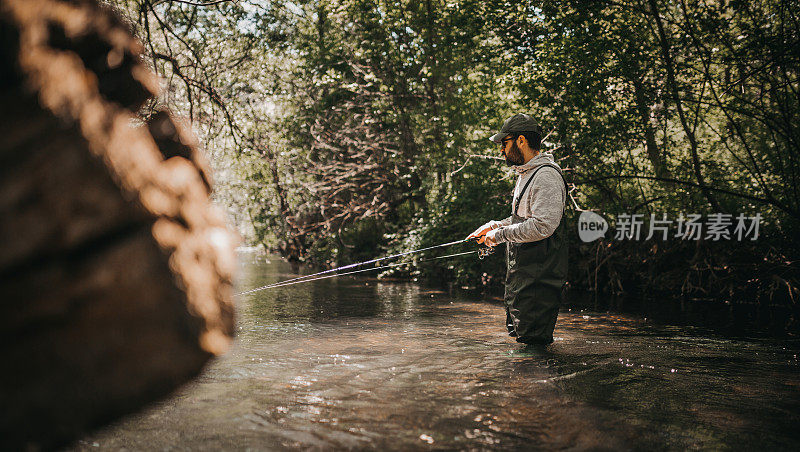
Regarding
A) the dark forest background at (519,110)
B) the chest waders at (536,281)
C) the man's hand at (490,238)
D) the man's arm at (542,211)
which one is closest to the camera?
the man's arm at (542,211)

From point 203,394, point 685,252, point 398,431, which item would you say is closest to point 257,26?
point 203,394

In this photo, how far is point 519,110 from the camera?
13.1 m

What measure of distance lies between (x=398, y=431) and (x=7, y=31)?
2636 mm

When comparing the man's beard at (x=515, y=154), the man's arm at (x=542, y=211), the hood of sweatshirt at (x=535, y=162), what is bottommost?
the man's arm at (x=542, y=211)

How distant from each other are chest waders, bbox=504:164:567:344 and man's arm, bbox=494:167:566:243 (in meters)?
0.09

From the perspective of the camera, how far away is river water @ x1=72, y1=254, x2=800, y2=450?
3.18 meters

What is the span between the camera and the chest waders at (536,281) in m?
5.06

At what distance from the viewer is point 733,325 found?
8156 millimetres

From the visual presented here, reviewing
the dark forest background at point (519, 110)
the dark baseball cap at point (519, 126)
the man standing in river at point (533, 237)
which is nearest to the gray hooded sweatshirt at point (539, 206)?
the man standing in river at point (533, 237)

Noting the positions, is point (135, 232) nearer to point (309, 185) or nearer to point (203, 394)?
point (203, 394)

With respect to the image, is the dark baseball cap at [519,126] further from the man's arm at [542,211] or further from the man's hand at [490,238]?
the man's hand at [490,238]

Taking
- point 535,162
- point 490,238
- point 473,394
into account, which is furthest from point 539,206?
point 473,394

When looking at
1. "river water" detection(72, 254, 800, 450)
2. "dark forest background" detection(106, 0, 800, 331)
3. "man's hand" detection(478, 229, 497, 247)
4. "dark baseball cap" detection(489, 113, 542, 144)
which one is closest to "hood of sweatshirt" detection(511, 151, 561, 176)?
"dark baseball cap" detection(489, 113, 542, 144)

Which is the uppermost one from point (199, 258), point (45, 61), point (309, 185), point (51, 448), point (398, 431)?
point (309, 185)
